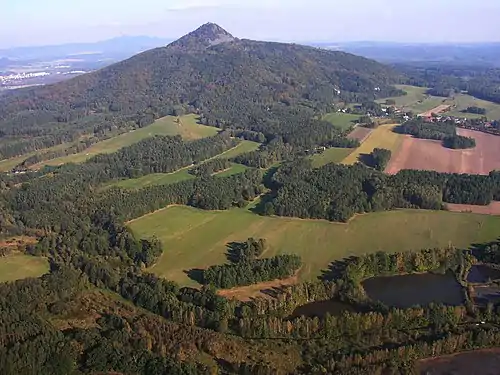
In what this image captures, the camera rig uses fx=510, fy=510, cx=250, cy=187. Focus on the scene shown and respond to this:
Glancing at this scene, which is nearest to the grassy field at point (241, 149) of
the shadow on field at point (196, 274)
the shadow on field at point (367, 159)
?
the shadow on field at point (367, 159)

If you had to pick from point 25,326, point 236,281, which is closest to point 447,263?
point 236,281

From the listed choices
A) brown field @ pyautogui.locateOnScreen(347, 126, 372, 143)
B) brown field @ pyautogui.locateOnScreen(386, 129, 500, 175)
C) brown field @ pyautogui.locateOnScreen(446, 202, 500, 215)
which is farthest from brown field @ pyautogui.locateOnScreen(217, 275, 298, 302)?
brown field @ pyautogui.locateOnScreen(347, 126, 372, 143)

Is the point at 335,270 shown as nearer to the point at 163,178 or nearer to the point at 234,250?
the point at 234,250

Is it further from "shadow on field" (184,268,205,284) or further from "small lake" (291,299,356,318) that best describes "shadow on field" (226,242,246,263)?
"small lake" (291,299,356,318)

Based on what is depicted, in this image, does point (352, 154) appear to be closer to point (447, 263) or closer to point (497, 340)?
point (447, 263)

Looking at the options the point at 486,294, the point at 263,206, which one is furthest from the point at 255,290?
the point at 263,206

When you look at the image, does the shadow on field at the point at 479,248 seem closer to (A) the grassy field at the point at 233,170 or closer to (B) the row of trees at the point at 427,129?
(A) the grassy field at the point at 233,170
